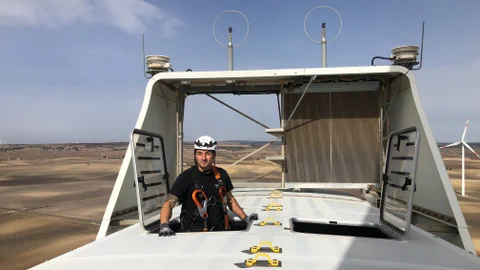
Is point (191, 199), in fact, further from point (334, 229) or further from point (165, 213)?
point (334, 229)

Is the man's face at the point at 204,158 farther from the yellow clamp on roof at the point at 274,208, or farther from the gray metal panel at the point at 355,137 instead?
the gray metal panel at the point at 355,137

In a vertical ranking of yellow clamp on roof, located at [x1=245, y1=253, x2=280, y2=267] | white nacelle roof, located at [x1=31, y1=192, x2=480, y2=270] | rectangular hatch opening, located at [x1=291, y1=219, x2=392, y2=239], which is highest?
yellow clamp on roof, located at [x1=245, y1=253, x2=280, y2=267]

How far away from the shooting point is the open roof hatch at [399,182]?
12.3ft

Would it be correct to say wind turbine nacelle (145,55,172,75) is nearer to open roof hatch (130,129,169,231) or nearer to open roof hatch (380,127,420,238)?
open roof hatch (130,129,169,231)

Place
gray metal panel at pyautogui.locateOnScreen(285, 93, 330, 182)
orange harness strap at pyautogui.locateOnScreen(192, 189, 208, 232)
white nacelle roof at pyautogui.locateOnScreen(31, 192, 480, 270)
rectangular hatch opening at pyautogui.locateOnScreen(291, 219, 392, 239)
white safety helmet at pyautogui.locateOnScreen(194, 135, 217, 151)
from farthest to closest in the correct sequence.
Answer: gray metal panel at pyautogui.locateOnScreen(285, 93, 330, 182)
rectangular hatch opening at pyautogui.locateOnScreen(291, 219, 392, 239)
white safety helmet at pyautogui.locateOnScreen(194, 135, 217, 151)
orange harness strap at pyautogui.locateOnScreen(192, 189, 208, 232)
white nacelle roof at pyautogui.locateOnScreen(31, 192, 480, 270)

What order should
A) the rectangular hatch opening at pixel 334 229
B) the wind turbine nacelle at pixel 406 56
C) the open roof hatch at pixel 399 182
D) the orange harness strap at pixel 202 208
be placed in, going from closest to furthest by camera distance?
the open roof hatch at pixel 399 182
the orange harness strap at pixel 202 208
the rectangular hatch opening at pixel 334 229
the wind turbine nacelle at pixel 406 56

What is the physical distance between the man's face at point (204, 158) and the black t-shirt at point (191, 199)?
0.09m

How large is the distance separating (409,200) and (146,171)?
3.04m

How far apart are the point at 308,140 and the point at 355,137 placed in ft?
2.97

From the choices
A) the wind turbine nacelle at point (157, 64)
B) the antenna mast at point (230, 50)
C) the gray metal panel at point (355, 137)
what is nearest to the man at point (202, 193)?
the wind turbine nacelle at point (157, 64)

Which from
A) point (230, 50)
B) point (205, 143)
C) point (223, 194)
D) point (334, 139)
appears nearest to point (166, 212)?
point (223, 194)

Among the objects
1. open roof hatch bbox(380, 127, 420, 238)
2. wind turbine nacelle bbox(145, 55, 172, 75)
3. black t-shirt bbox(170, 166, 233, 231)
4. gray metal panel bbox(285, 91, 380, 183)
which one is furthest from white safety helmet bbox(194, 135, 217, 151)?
gray metal panel bbox(285, 91, 380, 183)

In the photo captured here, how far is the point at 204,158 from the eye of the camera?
14.8ft

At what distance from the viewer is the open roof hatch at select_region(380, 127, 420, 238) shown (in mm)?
3736
